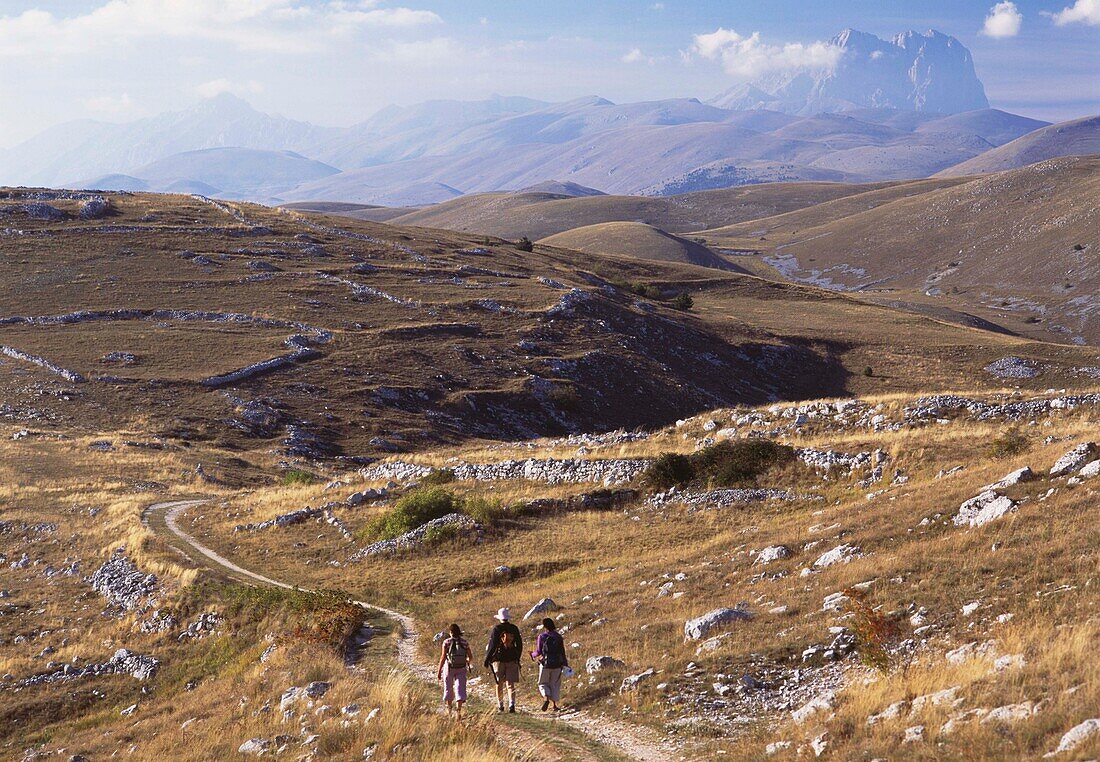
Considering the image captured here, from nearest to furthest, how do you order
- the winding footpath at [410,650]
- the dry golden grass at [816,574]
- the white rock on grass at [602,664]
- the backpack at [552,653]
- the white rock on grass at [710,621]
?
the dry golden grass at [816,574] < the winding footpath at [410,650] < the backpack at [552,653] < the white rock on grass at [602,664] < the white rock on grass at [710,621]

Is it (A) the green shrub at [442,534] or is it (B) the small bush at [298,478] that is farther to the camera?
(B) the small bush at [298,478]

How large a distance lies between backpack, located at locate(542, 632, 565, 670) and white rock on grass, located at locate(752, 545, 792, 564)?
7.34m

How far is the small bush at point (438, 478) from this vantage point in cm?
3675

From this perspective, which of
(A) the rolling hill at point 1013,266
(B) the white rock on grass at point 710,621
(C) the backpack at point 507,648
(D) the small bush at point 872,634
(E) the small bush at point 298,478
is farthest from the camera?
(A) the rolling hill at point 1013,266

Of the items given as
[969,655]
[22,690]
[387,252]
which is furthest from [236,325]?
[969,655]

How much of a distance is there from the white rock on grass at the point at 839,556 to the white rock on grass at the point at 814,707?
609 centimetres

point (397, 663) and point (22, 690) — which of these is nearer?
point (397, 663)

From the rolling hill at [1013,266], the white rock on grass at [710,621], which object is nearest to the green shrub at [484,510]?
the white rock on grass at [710,621]

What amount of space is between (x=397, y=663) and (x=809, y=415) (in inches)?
967

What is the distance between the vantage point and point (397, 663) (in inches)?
714

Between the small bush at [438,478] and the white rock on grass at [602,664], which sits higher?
the white rock on grass at [602,664]

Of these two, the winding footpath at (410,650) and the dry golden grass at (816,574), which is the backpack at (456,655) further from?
Result: the dry golden grass at (816,574)

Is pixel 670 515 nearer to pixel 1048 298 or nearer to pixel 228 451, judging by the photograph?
pixel 228 451

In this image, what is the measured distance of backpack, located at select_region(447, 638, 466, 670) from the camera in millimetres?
14516
